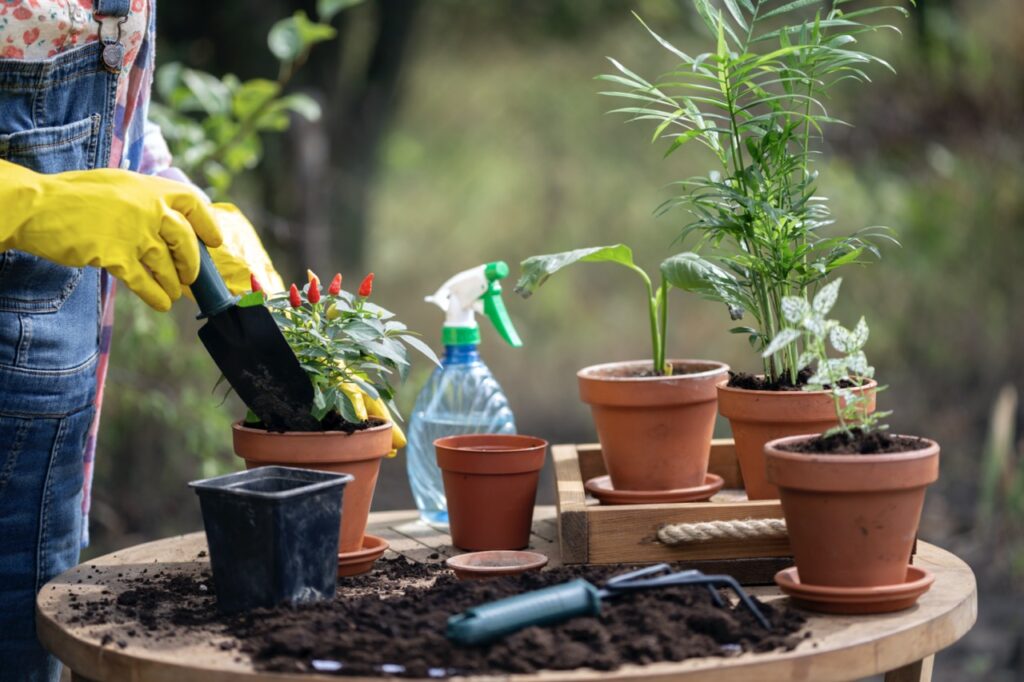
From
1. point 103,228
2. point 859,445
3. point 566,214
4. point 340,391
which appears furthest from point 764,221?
point 566,214

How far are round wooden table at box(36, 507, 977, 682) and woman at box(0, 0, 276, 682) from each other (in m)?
0.16

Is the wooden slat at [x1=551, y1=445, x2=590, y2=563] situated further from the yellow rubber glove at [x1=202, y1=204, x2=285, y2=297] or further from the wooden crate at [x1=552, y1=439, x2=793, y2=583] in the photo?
the yellow rubber glove at [x1=202, y1=204, x2=285, y2=297]

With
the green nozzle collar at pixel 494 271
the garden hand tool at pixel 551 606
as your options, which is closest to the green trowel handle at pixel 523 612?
the garden hand tool at pixel 551 606

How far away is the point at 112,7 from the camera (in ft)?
5.01

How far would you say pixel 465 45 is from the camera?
22.2ft

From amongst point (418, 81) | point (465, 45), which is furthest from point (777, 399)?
point (418, 81)

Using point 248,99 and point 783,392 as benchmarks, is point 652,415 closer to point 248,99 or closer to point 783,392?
point 783,392

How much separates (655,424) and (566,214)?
5869 mm

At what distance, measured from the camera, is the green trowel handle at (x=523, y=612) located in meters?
1.07

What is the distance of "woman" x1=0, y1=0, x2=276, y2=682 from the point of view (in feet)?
4.49

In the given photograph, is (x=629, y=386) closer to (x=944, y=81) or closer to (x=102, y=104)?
(x=102, y=104)

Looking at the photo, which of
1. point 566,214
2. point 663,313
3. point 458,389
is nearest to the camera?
point 663,313

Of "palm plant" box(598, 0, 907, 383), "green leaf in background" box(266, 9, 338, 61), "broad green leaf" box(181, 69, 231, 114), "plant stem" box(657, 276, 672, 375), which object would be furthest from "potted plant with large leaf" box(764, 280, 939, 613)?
"broad green leaf" box(181, 69, 231, 114)

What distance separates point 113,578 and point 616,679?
0.74 m
